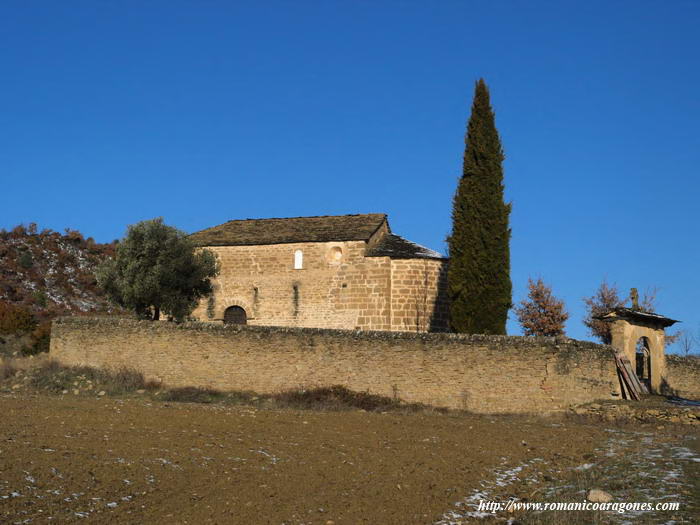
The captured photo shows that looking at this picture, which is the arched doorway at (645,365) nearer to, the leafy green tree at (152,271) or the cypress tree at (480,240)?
the cypress tree at (480,240)

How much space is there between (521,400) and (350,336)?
18.7 feet

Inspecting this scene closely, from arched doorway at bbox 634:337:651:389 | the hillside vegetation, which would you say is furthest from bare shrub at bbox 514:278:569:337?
the hillside vegetation

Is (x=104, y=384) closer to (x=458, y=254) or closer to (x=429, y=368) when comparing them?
(x=429, y=368)

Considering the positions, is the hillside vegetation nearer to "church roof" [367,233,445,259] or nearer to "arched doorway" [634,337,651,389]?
"church roof" [367,233,445,259]

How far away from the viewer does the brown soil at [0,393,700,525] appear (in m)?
8.62

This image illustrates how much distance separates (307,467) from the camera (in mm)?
11586

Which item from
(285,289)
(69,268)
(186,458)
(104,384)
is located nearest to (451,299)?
(285,289)

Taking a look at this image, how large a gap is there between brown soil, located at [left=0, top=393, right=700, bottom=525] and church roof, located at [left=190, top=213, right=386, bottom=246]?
1538 centimetres

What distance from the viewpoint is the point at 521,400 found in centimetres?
2120

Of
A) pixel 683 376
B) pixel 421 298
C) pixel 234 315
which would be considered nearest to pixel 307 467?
pixel 683 376

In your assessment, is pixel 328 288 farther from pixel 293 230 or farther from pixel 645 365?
pixel 645 365

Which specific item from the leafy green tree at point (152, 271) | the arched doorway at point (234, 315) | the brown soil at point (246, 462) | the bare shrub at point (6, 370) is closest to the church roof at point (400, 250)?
the arched doorway at point (234, 315)

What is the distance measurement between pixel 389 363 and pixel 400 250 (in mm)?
10759

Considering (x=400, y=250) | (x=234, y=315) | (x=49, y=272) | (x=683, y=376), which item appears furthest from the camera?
(x=49, y=272)
